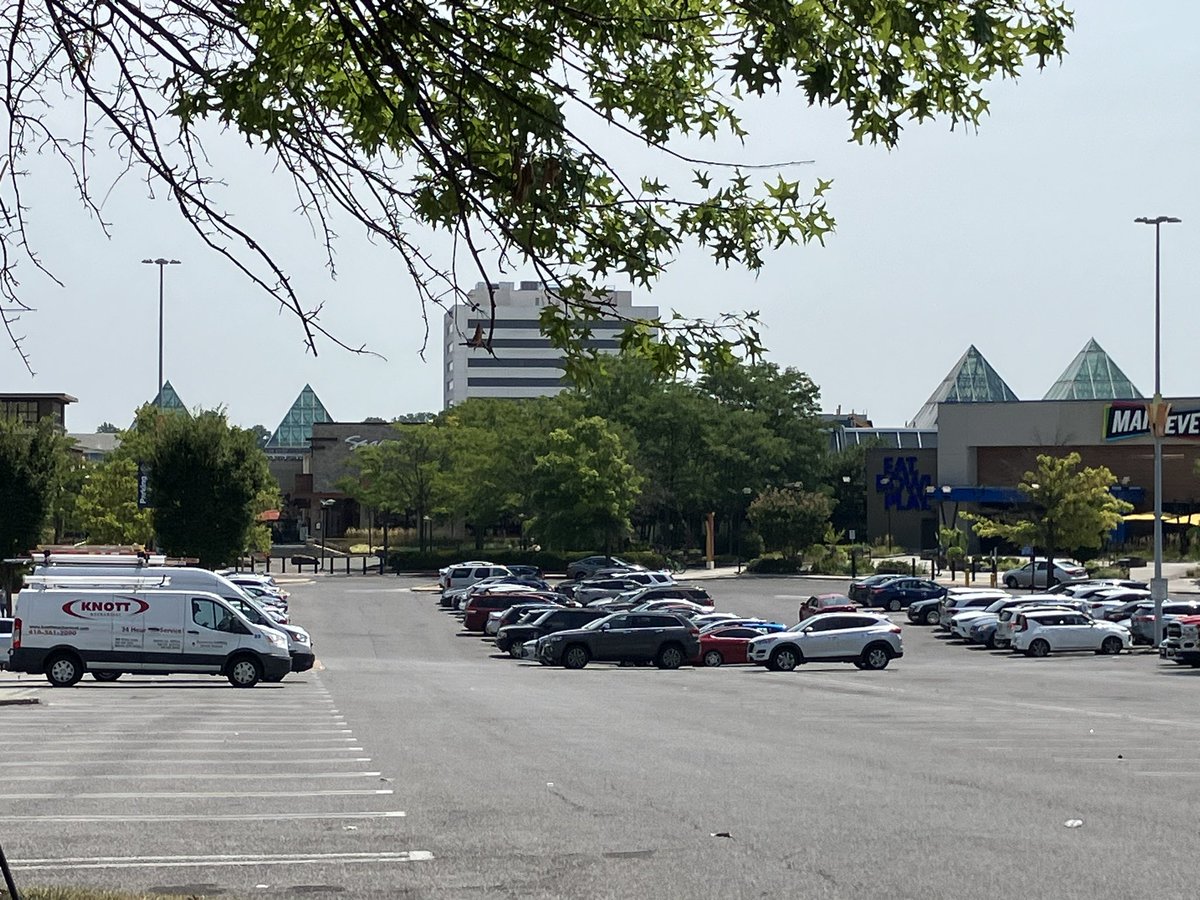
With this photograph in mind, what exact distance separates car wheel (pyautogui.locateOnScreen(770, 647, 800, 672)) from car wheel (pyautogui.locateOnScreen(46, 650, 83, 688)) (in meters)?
16.1

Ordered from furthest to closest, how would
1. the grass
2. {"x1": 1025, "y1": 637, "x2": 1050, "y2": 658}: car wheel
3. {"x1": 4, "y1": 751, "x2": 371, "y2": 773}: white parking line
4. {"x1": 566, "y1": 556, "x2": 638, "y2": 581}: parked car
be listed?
{"x1": 566, "y1": 556, "x2": 638, "y2": 581}: parked car < {"x1": 1025, "y1": 637, "x2": 1050, "y2": 658}: car wheel < {"x1": 4, "y1": 751, "x2": 371, "y2": 773}: white parking line < the grass

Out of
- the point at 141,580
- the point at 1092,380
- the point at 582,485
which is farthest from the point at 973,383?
the point at 141,580

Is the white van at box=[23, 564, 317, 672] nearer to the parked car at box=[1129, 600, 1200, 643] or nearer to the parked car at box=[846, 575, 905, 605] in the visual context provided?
the parked car at box=[1129, 600, 1200, 643]

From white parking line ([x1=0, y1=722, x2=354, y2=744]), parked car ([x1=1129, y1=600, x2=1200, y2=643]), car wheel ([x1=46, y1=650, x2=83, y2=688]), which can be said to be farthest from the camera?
parked car ([x1=1129, y1=600, x2=1200, y2=643])

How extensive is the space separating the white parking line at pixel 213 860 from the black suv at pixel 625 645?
92.2ft

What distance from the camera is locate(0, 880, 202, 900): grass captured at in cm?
821

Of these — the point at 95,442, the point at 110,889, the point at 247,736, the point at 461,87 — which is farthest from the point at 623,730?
the point at 95,442

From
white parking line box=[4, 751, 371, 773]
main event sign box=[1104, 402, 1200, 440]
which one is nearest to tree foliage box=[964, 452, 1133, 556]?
main event sign box=[1104, 402, 1200, 440]

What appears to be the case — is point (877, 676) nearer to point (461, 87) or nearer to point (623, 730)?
point (623, 730)

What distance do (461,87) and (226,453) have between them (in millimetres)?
51671

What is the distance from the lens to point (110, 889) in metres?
9.19

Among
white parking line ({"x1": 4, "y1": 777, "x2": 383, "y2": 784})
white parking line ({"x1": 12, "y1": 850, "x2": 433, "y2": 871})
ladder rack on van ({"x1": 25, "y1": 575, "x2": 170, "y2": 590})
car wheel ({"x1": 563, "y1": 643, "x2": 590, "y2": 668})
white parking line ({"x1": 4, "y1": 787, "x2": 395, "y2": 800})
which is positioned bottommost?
car wheel ({"x1": 563, "y1": 643, "x2": 590, "y2": 668})

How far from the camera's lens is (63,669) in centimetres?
2970

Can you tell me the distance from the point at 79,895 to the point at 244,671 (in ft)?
72.9
